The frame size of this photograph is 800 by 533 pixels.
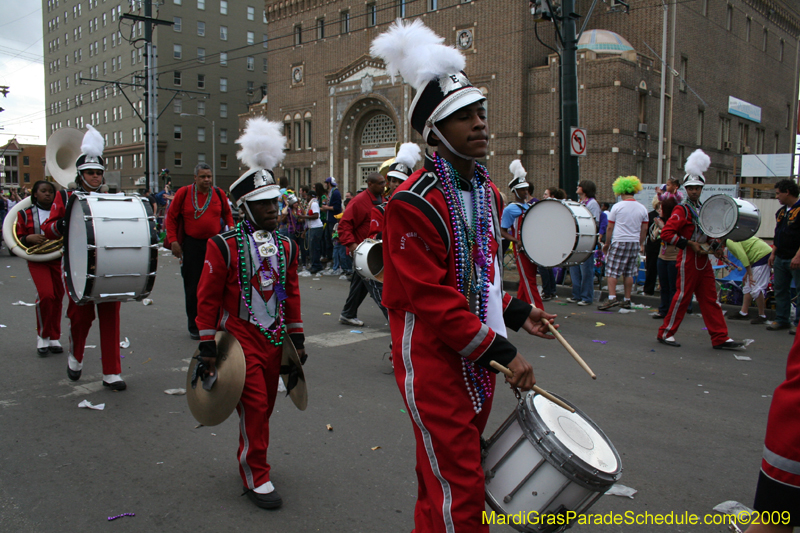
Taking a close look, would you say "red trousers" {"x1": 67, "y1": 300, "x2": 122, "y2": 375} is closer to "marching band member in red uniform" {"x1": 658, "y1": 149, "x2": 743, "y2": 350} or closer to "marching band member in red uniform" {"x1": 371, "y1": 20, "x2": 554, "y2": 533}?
"marching band member in red uniform" {"x1": 371, "y1": 20, "x2": 554, "y2": 533}

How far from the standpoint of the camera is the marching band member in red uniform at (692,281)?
7289mm

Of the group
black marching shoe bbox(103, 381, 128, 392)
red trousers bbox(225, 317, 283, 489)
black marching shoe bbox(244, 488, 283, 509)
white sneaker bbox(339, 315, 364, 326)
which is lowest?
black marching shoe bbox(244, 488, 283, 509)

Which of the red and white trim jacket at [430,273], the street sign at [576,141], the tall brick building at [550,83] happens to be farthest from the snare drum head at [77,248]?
the tall brick building at [550,83]

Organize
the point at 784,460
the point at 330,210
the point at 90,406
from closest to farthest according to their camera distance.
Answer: the point at 784,460 → the point at 90,406 → the point at 330,210

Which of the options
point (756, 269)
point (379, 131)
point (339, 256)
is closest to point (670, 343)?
point (756, 269)

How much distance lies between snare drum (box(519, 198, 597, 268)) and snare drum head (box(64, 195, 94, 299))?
5.79m

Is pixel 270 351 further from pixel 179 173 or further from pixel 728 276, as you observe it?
pixel 179 173

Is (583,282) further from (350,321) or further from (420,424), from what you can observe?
(420,424)

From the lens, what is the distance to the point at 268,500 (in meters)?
3.42

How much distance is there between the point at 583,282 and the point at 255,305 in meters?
8.37

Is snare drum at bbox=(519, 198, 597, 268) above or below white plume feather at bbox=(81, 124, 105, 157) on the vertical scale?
below

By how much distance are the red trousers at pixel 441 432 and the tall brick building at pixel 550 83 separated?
2798cm

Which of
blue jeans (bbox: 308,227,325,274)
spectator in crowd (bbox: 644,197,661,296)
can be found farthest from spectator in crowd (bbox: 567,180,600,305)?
blue jeans (bbox: 308,227,325,274)

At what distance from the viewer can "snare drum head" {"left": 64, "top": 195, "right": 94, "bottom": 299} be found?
5016 mm
